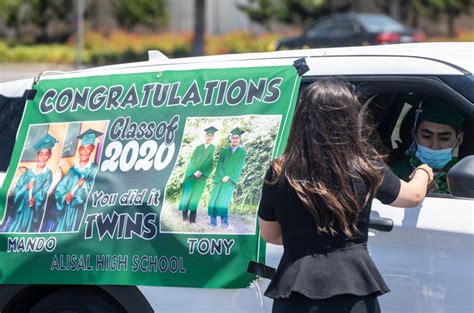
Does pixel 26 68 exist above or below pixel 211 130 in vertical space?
above

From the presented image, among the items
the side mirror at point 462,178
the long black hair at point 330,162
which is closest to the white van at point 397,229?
the side mirror at point 462,178

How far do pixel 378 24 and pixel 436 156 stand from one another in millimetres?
24119

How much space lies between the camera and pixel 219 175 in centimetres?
411

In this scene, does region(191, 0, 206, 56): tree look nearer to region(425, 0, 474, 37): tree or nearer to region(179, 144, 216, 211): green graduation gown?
region(425, 0, 474, 37): tree

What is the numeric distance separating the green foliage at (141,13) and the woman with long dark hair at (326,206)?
37466mm

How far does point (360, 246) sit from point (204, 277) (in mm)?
1045

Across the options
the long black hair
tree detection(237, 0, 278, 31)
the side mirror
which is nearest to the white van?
the side mirror

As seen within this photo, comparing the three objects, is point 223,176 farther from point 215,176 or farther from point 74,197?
point 74,197

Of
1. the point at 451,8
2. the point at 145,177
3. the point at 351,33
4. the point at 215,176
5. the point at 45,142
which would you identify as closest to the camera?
the point at 215,176

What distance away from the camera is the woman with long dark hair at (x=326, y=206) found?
316cm

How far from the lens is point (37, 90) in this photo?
4.67 metres

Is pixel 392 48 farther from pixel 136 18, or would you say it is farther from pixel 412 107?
pixel 136 18

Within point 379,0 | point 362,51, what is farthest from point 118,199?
point 379,0

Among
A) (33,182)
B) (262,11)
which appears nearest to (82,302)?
(33,182)
